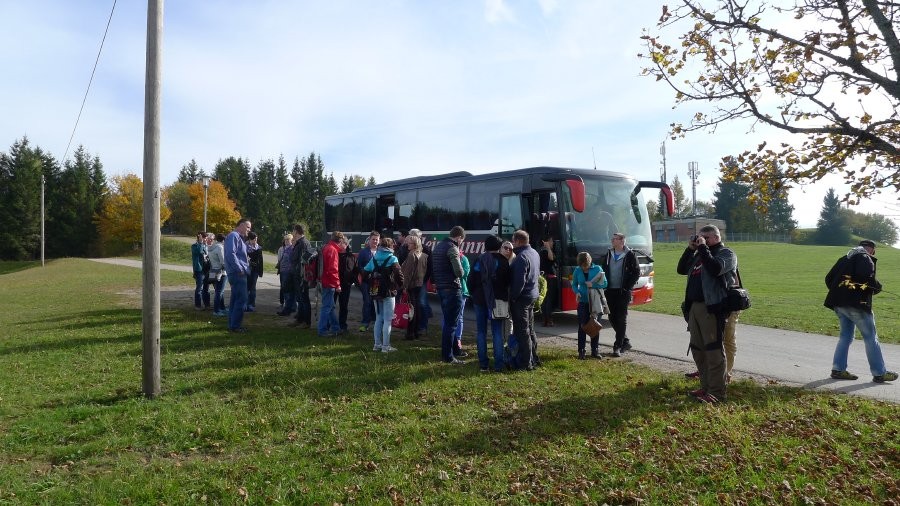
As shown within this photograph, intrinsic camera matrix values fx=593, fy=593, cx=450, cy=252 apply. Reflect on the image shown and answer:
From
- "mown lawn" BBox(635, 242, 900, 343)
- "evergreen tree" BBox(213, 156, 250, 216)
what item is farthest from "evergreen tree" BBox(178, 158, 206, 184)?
"mown lawn" BBox(635, 242, 900, 343)

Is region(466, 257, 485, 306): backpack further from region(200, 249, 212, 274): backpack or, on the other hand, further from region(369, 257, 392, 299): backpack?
region(200, 249, 212, 274): backpack

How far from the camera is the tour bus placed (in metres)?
12.5

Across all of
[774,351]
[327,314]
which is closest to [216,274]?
[327,314]

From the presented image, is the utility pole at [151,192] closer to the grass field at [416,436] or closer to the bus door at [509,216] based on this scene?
the grass field at [416,436]

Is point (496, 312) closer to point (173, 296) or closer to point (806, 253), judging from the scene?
point (173, 296)

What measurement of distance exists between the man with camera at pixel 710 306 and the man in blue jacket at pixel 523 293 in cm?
200

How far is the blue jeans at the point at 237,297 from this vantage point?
36.0 feet

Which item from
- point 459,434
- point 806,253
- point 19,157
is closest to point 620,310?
point 459,434

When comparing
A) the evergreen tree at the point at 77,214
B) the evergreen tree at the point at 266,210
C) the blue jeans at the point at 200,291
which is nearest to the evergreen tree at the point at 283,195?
the evergreen tree at the point at 266,210

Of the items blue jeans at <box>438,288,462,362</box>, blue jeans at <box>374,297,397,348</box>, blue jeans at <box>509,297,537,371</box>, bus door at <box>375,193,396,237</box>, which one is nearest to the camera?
blue jeans at <box>509,297,537,371</box>

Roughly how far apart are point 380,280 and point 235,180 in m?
81.8

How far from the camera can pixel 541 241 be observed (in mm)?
12750

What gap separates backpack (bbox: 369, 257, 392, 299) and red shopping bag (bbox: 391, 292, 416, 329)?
4.35 ft

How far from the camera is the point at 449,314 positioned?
866 centimetres
